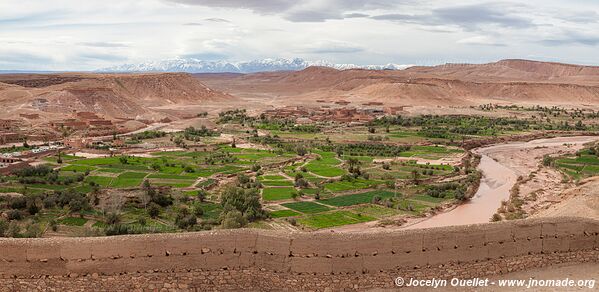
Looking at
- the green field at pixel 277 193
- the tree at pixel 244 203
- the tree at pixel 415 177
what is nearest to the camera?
the tree at pixel 244 203

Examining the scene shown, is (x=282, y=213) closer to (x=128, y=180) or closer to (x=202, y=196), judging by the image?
(x=202, y=196)

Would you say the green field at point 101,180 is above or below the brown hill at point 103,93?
below

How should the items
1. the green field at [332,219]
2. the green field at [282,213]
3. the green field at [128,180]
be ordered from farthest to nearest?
1. the green field at [128,180]
2. the green field at [282,213]
3. the green field at [332,219]

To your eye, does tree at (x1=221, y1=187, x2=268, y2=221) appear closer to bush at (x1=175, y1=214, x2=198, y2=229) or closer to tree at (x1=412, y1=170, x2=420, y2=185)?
bush at (x1=175, y1=214, x2=198, y2=229)

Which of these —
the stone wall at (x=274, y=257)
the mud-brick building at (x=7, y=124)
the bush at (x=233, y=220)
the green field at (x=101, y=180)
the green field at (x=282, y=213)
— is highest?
the stone wall at (x=274, y=257)

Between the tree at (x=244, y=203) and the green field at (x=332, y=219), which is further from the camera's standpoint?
the green field at (x=332, y=219)

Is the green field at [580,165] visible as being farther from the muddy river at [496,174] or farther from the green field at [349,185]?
the green field at [349,185]

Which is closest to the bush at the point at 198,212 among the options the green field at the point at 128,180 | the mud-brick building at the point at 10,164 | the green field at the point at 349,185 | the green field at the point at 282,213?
the green field at the point at 282,213
